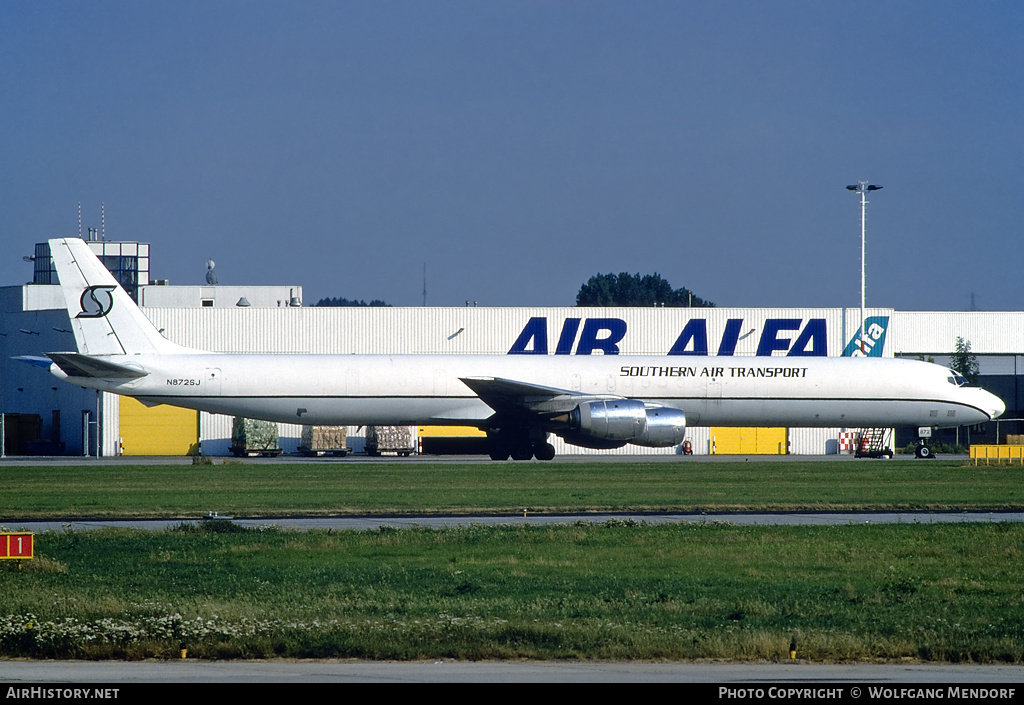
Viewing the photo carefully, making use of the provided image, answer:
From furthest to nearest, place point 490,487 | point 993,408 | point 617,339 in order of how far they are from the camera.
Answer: point 617,339 < point 993,408 < point 490,487

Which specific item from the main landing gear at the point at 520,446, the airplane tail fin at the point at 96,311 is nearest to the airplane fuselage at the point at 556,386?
the airplane tail fin at the point at 96,311

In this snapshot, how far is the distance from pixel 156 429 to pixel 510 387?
72.4 feet

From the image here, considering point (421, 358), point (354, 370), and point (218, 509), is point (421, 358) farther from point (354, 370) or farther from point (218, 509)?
point (218, 509)

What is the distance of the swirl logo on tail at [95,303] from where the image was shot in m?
39.8

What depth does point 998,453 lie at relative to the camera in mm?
42938

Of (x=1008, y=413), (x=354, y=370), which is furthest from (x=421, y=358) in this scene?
(x=1008, y=413)

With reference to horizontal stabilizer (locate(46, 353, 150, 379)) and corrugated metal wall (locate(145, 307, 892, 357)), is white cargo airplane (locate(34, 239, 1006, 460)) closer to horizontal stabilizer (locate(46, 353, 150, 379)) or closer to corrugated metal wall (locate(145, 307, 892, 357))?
horizontal stabilizer (locate(46, 353, 150, 379))

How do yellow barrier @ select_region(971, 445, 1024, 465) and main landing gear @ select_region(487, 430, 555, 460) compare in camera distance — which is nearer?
main landing gear @ select_region(487, 430, 555, 460)

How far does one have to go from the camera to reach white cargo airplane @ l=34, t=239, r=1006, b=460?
129 feet

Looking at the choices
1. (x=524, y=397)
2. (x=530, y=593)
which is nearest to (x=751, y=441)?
(x=524, y=397)

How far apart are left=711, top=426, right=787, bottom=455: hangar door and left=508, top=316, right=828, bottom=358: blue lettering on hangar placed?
396cm

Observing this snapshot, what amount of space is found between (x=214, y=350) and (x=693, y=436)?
23.8m

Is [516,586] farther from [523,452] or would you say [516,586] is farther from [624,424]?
[523,452]

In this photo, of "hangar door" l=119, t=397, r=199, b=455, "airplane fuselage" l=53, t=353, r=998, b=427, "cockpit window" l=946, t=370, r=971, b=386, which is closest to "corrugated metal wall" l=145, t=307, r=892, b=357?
"hangar door" l=119, t=397, r=199, b=455
